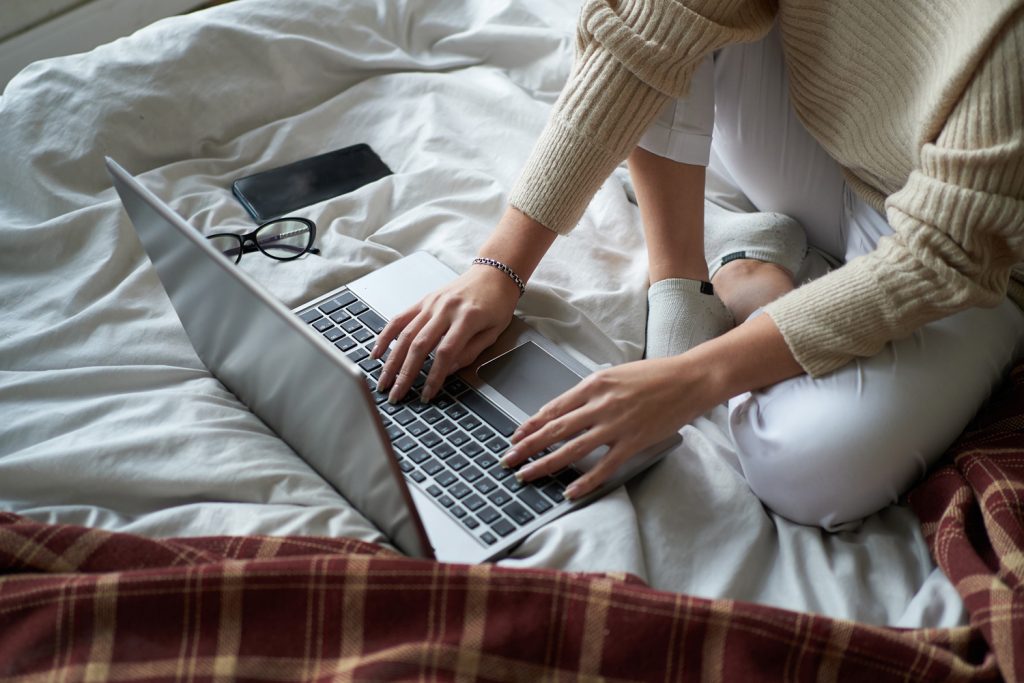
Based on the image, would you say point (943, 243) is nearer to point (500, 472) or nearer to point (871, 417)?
point (871, 417)

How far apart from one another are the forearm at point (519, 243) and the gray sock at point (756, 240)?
0.24 m

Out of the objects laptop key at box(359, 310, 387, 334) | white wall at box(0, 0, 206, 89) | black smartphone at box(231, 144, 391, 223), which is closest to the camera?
laptop key at box(359, 310, 387, 334)

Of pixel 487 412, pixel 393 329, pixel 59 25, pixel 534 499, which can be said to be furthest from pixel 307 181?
pixel 59 25

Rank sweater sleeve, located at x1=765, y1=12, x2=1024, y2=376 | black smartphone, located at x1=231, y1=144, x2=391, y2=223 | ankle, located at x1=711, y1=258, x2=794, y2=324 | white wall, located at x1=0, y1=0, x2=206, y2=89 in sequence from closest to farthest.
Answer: sweater sleeve, located at x1=765, y1=12, x2=1024, y2=376 → ankle, located at x1=711, y1=258, x2=794, y2=324 → black smartphone, located at x1=231, y1=144, x2=391, y2=223 → white wall, located at x1=0, y1=0, x2=206, y2=89

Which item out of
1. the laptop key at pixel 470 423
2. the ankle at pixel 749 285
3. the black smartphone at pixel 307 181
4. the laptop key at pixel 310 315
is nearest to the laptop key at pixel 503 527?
the laptop key at pixel 470 423

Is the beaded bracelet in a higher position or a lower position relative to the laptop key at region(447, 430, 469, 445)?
higher

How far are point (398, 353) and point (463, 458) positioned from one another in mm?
137

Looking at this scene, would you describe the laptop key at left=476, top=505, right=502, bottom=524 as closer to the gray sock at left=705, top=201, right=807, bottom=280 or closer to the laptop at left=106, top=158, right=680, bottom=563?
the laptop at left=106, top=158, right=680, bottom=563

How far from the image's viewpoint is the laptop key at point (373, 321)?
1.03 metres

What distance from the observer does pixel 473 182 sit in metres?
1.27

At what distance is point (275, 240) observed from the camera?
1176 millimetres

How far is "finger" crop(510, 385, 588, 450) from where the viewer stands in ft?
2.88

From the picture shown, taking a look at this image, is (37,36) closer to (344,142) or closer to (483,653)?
(344,142)

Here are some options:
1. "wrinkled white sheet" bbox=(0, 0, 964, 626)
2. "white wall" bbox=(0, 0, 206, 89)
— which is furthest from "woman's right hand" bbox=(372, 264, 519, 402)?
"white wall" bbox=(0, 0, 206, 89)
